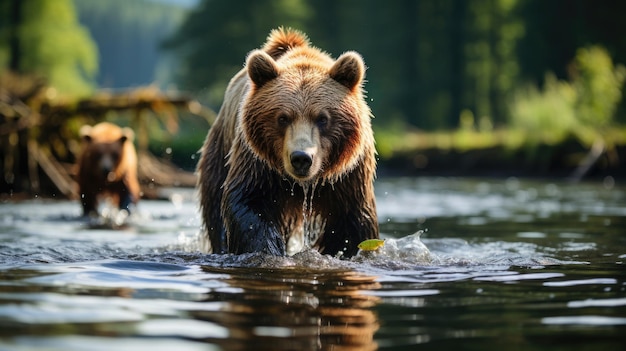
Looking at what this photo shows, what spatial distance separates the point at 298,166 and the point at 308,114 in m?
0.45

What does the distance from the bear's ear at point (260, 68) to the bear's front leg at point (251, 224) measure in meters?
0.73

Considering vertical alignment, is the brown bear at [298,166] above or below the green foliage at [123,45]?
below

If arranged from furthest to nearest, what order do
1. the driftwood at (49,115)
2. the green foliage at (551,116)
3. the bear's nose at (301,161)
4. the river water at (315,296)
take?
the green foliage at (551,116), the driftwood at (49,115), the bear's nose at (301,161), the river water at (315,296)

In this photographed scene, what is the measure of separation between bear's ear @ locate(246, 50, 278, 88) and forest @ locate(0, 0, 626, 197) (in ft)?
53.1

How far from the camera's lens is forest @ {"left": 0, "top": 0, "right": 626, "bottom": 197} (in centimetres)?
2427

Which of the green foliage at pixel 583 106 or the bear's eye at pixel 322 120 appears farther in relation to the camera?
the green foliage at pixel 583 106

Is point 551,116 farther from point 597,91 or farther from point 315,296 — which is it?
point 315,296

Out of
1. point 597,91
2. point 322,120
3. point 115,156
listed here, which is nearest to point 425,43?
point 597,91

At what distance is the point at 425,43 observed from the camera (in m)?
44.3

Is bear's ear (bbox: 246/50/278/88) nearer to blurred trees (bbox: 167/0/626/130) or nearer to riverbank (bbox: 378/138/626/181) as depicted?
riverbank (bbox: 378/138/626/181)

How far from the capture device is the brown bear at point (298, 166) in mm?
6176

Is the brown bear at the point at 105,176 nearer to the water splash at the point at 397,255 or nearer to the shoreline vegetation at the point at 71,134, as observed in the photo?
the shoreline vegetation at the point at 71,134

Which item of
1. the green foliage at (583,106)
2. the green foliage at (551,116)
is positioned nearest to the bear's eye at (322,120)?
the green foliage at (583,106)

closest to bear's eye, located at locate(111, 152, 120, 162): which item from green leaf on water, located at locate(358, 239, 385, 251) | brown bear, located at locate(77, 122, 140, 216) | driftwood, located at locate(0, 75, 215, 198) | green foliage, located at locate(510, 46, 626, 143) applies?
brown bear, located at locate(77, 122, 140, 216)
